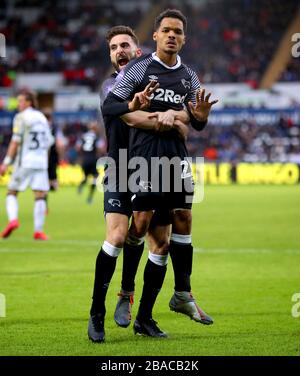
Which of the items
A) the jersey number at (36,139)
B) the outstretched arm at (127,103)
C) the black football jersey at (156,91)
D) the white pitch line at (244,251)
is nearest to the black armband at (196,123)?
the black football jersey at (156,91)

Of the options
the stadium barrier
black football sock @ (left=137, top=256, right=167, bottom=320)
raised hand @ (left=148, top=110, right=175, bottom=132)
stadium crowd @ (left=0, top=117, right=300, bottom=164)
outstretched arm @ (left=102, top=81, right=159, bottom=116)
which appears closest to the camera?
outstretched arm @ (left=102, top=81, right=159, bottom=116)

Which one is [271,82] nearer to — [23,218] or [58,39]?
[58,39]

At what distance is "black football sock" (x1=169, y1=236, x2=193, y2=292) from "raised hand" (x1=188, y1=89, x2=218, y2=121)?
3.63 ft

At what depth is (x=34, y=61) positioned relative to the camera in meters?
48.1

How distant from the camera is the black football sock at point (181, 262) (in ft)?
24.7

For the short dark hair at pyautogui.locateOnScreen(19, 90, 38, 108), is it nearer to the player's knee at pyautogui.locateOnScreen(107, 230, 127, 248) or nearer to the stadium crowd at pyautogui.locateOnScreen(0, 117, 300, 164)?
the player's knee at pyautogui.locateOnScreen(107, 230, 127, 248)

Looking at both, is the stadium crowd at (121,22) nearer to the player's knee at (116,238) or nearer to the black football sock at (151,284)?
the black football sock at (151,284)

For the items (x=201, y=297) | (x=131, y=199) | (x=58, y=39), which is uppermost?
(x=58, y=39)

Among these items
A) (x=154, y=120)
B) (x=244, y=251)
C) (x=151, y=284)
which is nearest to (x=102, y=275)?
(x=151, y=284)

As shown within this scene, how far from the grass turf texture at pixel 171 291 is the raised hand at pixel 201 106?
176 centimetres

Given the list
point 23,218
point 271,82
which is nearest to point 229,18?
point 271,82

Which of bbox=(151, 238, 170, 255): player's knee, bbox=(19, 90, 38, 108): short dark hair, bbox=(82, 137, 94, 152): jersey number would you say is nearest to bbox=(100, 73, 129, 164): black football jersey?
bbox=(151, 238, 170, 255): player's knee

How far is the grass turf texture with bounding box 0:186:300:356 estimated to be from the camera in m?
6.78

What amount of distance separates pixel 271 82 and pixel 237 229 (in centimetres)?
2804
